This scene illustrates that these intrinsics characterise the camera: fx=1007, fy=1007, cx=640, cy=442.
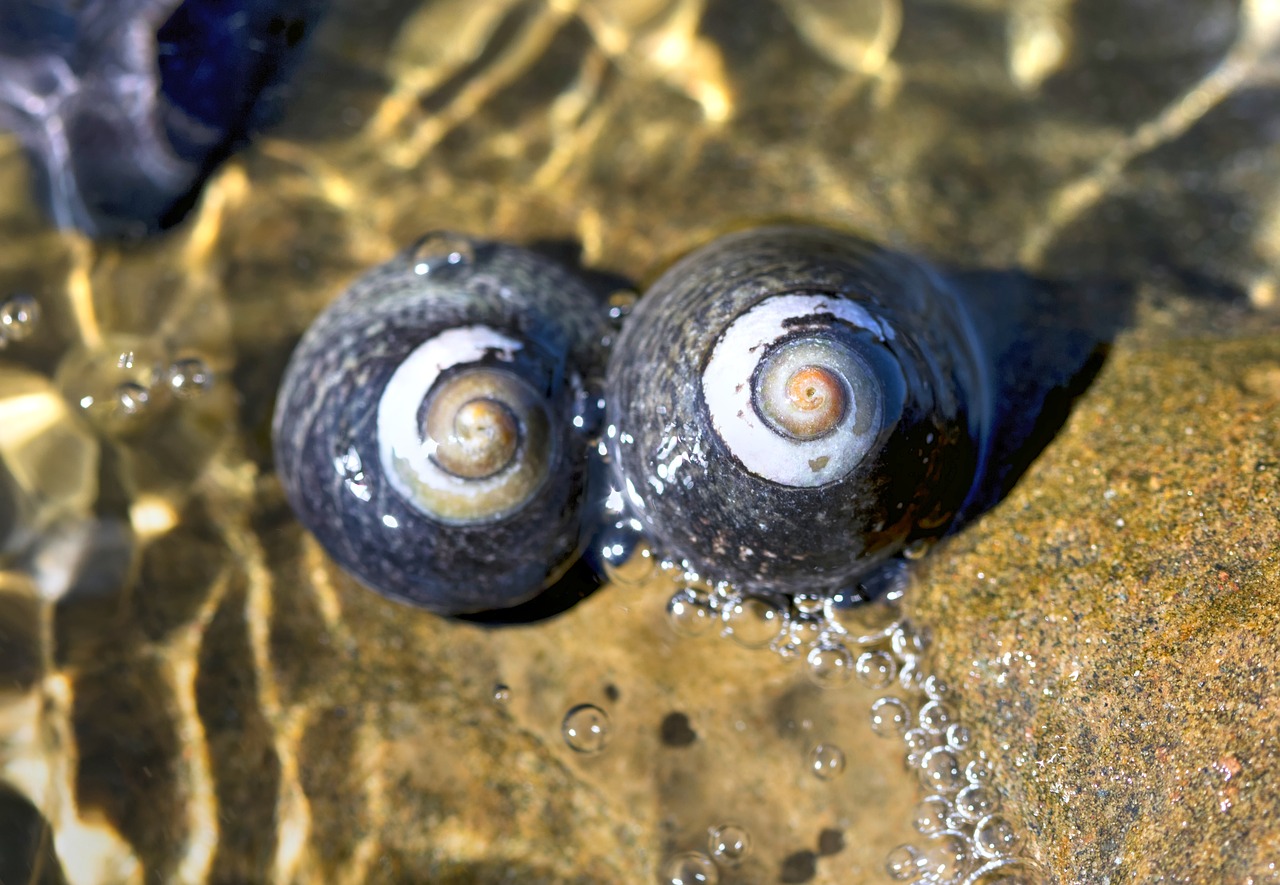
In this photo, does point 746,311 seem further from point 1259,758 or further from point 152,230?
point 152,230

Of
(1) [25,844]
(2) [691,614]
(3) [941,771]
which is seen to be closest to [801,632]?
(2) [691,614]

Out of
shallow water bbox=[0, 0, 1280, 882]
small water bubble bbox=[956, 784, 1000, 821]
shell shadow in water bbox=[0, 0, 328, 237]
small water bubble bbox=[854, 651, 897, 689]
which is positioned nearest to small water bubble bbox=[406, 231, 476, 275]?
shallow water bbox=[0, 0, 1280, 882]

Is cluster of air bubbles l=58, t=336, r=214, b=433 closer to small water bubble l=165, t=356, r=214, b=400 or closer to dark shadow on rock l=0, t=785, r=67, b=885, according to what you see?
small water bubble l=165, t=356, r=214, b=400

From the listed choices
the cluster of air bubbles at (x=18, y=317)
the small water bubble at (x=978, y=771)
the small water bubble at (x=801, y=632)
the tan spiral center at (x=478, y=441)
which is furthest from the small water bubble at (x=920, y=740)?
the cluster of air bubbles at (x=18, y=317)

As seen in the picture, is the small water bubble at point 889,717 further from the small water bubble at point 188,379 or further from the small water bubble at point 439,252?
the small water bubble at point 188,379

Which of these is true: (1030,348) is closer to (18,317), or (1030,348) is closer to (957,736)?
(957,736)

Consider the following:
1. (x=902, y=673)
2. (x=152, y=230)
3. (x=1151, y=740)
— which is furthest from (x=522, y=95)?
(x=1151, y=740)

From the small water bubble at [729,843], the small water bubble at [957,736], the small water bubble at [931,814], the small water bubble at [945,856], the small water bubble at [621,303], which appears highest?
the small water bubble at [621,303]
